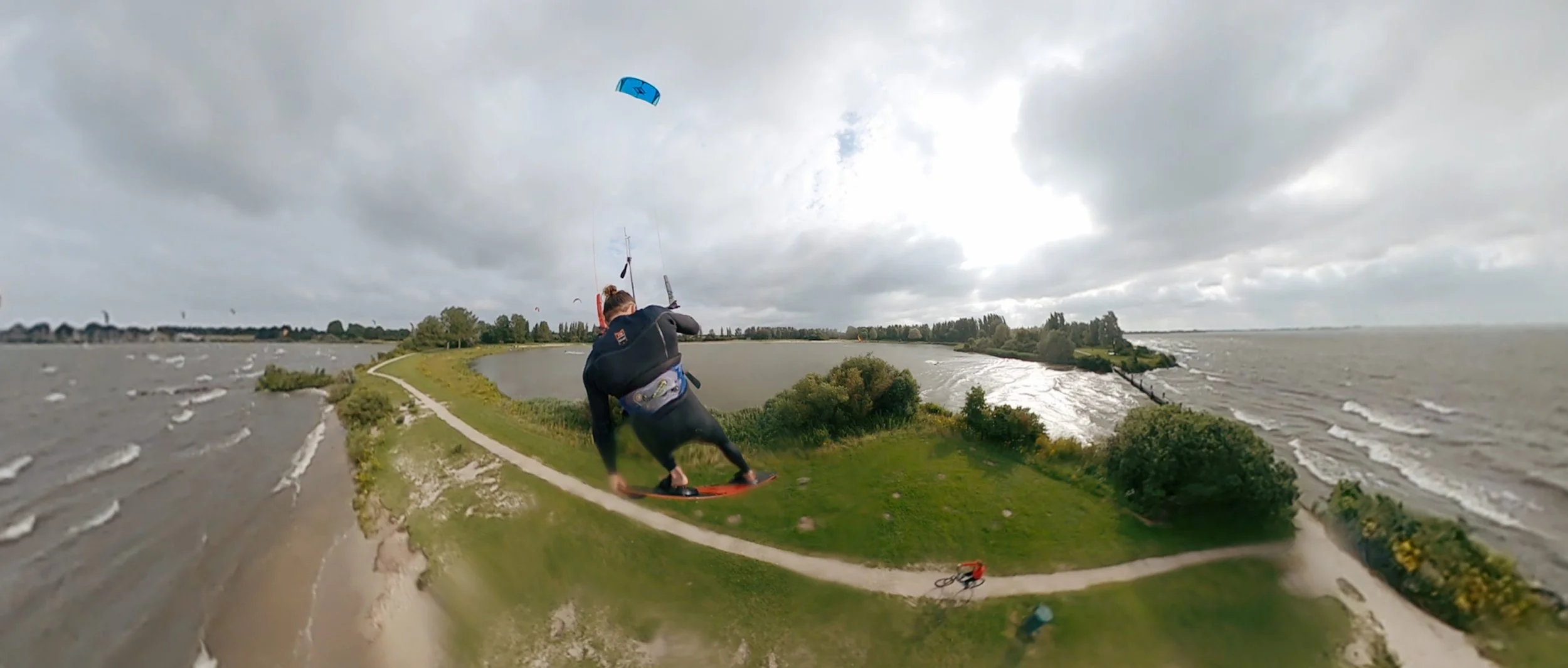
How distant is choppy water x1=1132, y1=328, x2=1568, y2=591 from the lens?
38.2ft

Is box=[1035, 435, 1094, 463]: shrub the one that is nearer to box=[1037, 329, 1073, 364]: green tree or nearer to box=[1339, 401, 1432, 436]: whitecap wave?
box=[1339, 401, 1432, 436]: whitecap wave

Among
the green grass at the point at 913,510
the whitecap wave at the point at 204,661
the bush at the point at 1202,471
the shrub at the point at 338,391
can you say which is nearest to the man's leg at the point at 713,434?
the green grass at the point at 913,510

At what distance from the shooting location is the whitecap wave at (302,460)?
693 inches

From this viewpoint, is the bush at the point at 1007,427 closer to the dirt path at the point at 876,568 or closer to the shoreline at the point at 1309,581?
the dirt path at the point at 876,568

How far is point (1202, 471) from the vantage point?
31.2 ft

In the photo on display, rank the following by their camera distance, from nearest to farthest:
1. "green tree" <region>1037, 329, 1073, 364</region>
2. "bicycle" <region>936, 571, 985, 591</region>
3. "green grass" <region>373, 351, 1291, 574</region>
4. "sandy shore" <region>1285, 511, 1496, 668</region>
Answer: "sandy shore" <region>1285, 511, 1496, 668</region> → "green grass" <region>373, 351, 1291, 574</region> → "bicycle" <region>936, 571, 985, 591</region> → "green tree" <region>1037, 329, 1073, 364</region>

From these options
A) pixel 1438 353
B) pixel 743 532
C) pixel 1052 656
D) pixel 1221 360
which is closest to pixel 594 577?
pixel 743 532

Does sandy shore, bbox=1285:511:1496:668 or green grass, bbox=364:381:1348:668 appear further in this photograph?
sandy shore, bbox=1285:511:1496:668

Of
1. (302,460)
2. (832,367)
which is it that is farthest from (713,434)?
(302,460)

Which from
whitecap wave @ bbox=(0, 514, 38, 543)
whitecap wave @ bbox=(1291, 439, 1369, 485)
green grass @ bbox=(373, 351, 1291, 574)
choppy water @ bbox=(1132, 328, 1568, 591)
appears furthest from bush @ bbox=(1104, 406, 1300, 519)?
whitecap wave @ bbox=(0, 514, 38, 543)

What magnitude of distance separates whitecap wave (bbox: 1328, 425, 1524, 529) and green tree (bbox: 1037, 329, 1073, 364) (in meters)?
19.0

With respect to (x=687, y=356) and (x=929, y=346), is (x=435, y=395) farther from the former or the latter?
(x=929, y=346)

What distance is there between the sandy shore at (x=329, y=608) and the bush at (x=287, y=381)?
29.3 metres

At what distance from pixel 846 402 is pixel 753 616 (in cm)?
477
